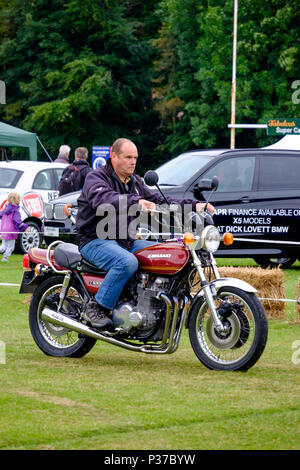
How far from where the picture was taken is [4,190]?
67.8ft

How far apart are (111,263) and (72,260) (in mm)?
533

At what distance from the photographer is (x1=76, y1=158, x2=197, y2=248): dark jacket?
780 cm

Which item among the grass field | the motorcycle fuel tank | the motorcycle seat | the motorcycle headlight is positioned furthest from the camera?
the motorcycle seat

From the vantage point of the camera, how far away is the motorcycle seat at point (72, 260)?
8.26 m

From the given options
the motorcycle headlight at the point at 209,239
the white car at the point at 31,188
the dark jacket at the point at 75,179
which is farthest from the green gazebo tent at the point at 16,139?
the motorcycle headlight at the point at 209,239

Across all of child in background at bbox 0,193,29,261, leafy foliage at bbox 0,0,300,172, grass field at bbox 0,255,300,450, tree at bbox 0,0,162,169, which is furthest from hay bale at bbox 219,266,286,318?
tree at bbox 0,0,162,169

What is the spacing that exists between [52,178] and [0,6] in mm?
38127

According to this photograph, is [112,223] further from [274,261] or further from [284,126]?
[284,126]

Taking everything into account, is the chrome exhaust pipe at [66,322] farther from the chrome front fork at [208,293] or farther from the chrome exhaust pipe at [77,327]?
the chrome front fork at [208,293]

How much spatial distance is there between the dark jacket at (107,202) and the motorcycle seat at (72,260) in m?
0.20

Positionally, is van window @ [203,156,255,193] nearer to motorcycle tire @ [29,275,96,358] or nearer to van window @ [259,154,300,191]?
van window @ [259,154,300,191]

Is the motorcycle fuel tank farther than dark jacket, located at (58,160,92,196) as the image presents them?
No

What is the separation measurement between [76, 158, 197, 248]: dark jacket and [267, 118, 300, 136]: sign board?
15182 mm
